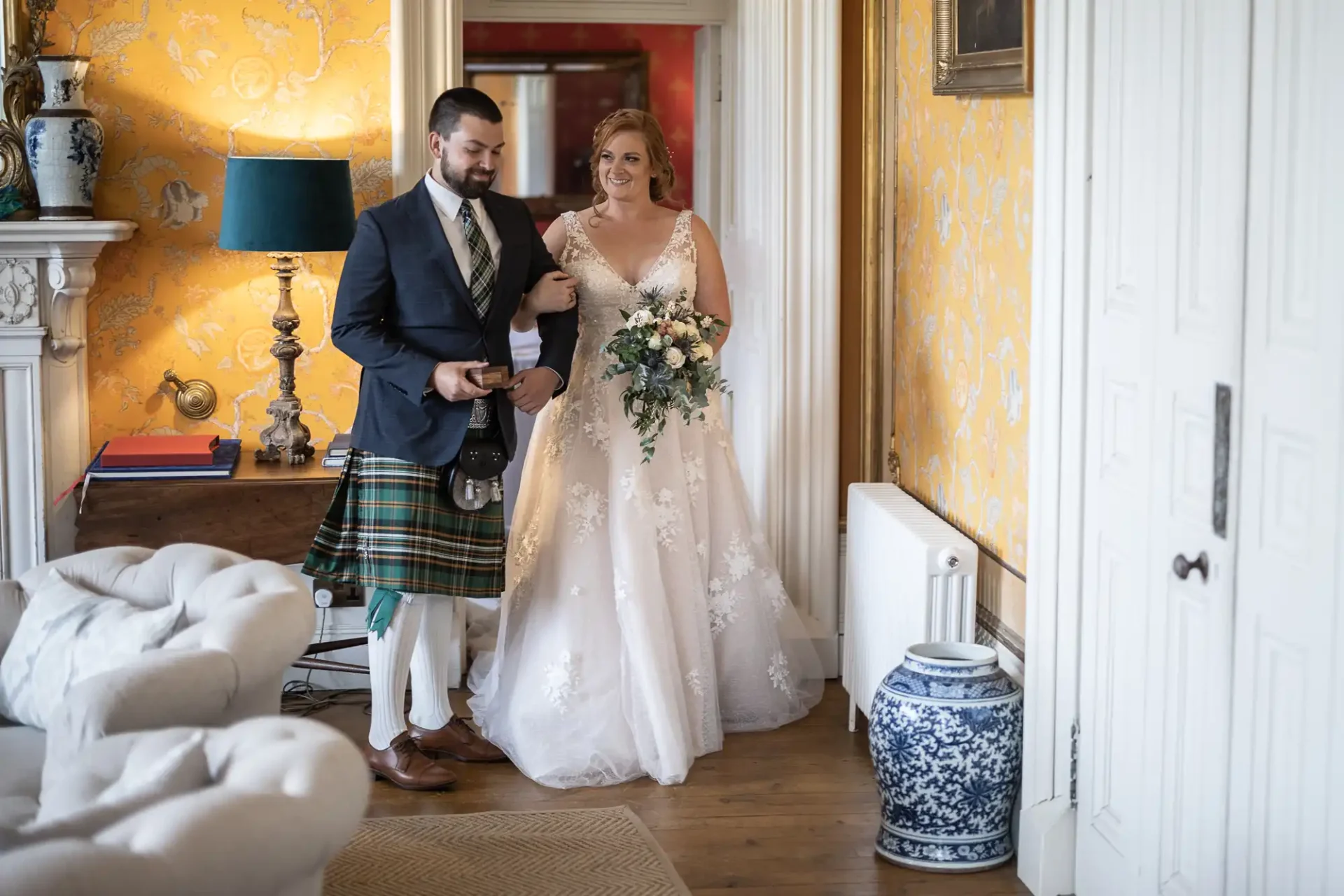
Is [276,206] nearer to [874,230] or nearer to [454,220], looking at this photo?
[454,220]

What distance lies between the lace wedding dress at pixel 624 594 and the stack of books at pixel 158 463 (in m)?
0.94

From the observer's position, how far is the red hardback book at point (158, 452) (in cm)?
441

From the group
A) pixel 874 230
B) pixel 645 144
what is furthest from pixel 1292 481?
pixel 874 230

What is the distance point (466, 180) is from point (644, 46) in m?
3.75

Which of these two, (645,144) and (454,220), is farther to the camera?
(645,144)

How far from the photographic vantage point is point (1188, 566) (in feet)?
8.27

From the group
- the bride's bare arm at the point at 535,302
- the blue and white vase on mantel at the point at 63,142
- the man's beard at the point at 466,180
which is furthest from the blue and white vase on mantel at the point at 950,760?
the blue and white vase on mantel at the point at 63,142

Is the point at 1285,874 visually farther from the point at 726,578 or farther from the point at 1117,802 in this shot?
the point at 726,578

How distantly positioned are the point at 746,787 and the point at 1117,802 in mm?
1171

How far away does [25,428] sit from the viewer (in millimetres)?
4516

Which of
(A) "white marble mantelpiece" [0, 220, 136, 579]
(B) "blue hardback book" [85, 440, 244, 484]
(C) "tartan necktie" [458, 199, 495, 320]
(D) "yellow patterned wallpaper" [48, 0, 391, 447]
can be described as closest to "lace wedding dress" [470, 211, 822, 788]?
(C) "tartan necktie" [458, 199, 495, 320]

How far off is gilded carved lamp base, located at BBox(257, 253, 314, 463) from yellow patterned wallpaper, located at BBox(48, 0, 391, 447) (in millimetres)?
164

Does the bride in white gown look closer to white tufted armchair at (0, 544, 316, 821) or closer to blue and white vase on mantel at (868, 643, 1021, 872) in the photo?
blue and white vase on mantel at (868, 643, 1021, 872)

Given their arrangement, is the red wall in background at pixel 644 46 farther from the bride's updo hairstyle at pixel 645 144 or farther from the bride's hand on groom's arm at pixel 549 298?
the bride's hand on groom's arm at pixel 549 298
